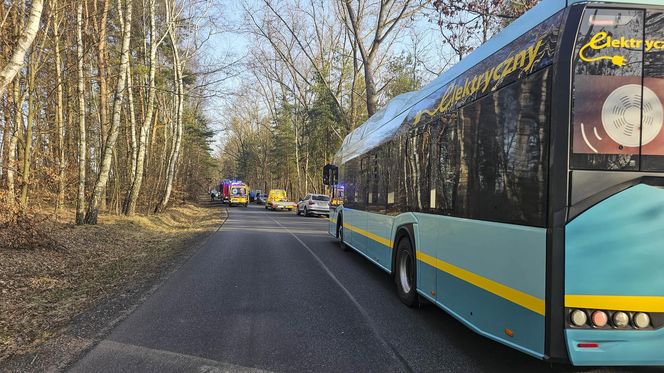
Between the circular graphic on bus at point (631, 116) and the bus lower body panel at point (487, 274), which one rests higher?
the circular graphic on bus at point (631, 116)

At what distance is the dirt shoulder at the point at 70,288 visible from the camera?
5.02 metres

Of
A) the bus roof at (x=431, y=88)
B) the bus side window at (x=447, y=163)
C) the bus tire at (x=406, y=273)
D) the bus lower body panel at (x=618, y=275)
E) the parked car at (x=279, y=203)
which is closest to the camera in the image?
the bus lower body panel at (x=618, y=275)

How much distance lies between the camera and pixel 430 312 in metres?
6.63

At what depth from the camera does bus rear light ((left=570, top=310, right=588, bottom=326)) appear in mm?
3424

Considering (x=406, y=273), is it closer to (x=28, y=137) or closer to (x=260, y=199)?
(x=28, y=137)

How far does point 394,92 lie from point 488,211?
33.2 metres

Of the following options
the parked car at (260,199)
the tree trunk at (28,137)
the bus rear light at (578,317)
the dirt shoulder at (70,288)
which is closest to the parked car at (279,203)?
the parked car at (260,199)

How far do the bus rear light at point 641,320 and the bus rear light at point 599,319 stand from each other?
201 mm

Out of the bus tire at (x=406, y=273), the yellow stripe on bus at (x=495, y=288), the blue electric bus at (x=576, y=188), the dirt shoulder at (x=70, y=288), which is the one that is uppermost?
the blue electric bus at (x=576, y=188)

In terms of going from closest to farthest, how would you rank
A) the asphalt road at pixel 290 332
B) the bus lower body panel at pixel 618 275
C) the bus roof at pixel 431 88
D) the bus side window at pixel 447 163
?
the bus lower body panel at pixel 618 275
the bus roof at pixel 431 88
the asphalt road at pixel 290 332
the bus side window at pixel 447 163

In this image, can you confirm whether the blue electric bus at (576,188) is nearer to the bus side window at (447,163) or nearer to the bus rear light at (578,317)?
the bus rear light at (578,317)

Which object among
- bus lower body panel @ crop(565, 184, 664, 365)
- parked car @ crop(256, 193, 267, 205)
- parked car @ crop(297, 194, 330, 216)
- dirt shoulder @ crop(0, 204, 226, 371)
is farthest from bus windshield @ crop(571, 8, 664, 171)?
parked car @ crop(256, 193, 267, 205)

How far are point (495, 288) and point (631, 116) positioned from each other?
176 centimetres

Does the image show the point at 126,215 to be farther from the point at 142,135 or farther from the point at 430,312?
the point at 430,312
